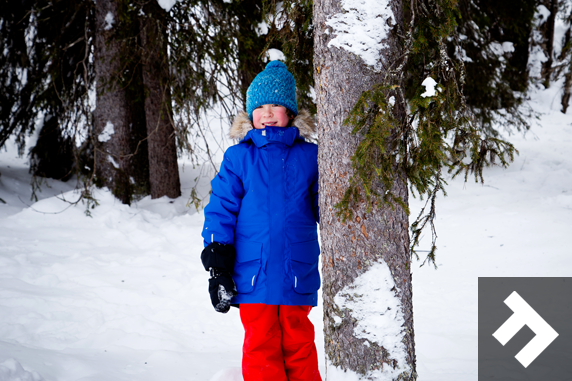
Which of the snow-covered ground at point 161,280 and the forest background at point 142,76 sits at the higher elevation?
the forest background at point 142,76

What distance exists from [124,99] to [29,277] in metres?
3.17

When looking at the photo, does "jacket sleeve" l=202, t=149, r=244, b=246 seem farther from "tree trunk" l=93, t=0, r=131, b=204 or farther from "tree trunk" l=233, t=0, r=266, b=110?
"tree trunk" l=93, t=0, r=131, b=204

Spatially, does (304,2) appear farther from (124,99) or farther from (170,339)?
(124,99)

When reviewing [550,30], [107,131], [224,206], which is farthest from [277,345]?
[550,30]

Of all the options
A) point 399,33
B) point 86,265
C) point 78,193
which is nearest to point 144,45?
point 78,193

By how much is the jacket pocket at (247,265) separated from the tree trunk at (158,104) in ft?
11.7

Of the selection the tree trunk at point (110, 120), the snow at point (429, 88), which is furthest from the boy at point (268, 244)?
the tree trunk at point (110, 120)

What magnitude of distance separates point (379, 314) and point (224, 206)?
0.98m

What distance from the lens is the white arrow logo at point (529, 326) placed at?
292 cm

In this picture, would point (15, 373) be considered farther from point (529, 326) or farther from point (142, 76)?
point (142, 76)

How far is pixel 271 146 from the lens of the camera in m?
2.24

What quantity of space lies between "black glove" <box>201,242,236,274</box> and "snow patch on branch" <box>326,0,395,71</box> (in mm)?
1176

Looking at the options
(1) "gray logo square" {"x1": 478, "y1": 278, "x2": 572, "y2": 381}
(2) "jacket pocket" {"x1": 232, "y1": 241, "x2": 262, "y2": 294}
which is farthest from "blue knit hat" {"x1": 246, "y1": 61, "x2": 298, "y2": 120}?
(1) "gray logo square" {"x1": 478, "y1": 278, "x2": 572, "y2": 381}

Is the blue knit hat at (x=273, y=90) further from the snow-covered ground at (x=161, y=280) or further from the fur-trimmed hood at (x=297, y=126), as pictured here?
the snow-covered ground at (x=161, y=280)
